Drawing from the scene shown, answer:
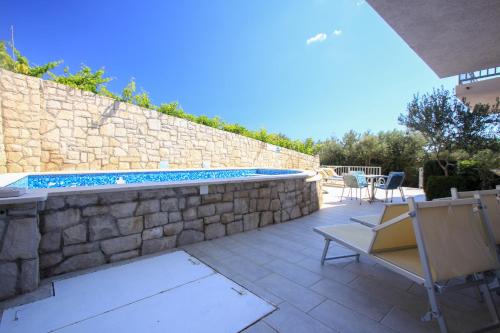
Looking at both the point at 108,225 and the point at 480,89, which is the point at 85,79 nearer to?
the point at 108,225

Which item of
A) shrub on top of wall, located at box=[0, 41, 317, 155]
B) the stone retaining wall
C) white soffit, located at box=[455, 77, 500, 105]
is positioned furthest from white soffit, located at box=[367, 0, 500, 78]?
shrub on top of wall, located at box=[0, 41, 317, 155]

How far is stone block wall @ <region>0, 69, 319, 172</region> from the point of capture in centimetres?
557

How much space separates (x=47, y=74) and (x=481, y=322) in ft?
33.4

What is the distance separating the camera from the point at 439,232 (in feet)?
5.04

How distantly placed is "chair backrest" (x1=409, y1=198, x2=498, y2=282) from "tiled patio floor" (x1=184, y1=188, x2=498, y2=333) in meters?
0.44

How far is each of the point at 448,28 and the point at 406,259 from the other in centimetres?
436

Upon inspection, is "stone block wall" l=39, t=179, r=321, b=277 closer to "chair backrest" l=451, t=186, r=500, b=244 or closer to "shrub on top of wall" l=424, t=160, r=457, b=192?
"chair backrest" l=451, t=186, r=500, b=244

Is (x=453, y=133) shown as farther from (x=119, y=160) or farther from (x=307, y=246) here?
(x=119, y=160)

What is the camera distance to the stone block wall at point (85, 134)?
5.57 m

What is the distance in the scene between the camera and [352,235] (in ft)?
7.82

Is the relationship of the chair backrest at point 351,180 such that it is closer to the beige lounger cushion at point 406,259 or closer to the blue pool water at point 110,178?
the blue pool water at point 110,178

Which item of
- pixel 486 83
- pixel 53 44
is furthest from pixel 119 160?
pixel 486 83

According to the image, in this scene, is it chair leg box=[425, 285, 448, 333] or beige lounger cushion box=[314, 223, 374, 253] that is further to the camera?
beige lounger cushion box=[314, 223, 374, 253]

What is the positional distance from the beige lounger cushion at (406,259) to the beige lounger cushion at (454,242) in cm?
16
